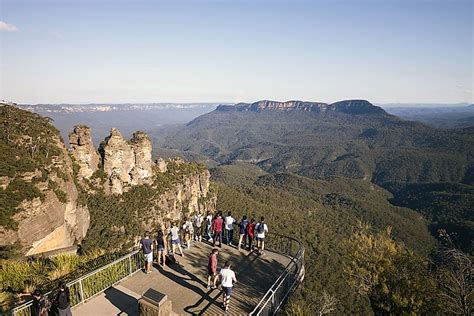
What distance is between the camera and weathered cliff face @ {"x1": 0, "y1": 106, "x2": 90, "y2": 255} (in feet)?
87.9

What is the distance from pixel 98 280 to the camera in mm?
14922

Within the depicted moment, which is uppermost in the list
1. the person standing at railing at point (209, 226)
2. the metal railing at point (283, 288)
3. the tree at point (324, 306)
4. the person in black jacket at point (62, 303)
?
the person in black jacket at point (62, 303)

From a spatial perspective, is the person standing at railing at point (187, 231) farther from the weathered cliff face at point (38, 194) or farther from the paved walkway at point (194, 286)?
the weathered cliff face at point (38, 194)

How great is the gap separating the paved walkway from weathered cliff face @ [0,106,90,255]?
14444 millimetres

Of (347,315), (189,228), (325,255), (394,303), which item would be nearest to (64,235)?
(189,228)

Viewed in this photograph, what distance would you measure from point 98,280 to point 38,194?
1968cm

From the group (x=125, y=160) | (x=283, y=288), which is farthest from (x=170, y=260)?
(x=125, y=160)

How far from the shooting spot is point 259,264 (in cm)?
1844

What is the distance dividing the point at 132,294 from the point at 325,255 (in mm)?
65578

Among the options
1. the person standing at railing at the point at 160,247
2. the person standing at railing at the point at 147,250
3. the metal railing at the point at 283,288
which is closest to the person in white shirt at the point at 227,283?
the metal railing at the point at 283,288

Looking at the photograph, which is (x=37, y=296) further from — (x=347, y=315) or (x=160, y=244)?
(x=347, y=315)

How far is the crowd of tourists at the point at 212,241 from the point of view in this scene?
14922 millimetres

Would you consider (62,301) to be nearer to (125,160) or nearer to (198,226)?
(198,226)

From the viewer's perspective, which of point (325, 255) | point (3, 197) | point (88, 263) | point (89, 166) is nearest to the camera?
point (88, 263)
